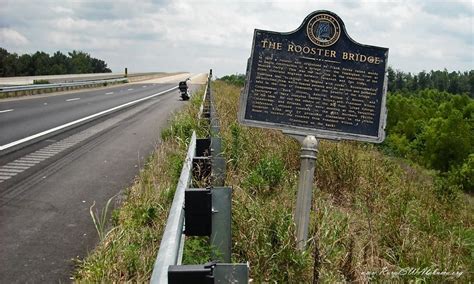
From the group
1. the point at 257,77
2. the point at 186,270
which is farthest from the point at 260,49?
the point at 186,270

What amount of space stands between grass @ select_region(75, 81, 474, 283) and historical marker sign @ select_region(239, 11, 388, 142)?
88 centimetres

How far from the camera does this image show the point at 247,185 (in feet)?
19.5

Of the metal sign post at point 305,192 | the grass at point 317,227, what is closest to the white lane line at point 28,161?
the grass at point 317,227

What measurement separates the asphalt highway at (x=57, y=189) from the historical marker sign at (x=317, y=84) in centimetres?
217

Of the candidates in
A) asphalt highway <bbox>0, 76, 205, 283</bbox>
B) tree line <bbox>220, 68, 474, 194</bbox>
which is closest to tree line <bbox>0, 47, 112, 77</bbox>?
tree line <bbox>220, 68, 474, 194</bbox>

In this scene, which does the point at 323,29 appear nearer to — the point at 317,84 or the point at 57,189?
the point at 317,84

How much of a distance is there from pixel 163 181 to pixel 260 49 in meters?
2.47

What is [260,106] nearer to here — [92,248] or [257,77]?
[257,77]

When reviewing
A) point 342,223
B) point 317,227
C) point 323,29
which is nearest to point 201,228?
point 317,227

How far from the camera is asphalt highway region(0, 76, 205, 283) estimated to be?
4418 mm

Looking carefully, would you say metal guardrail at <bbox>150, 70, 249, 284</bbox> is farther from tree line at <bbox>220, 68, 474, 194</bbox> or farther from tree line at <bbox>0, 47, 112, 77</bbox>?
tree line at <bbox>0, 47, 112, 77</bbox>

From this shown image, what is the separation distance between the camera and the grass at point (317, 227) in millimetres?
3818

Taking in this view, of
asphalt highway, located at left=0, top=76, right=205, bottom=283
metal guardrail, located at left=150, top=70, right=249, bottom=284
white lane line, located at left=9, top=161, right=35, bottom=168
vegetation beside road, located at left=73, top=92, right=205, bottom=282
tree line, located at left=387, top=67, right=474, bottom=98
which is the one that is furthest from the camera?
tree line, located at left=387, top=67, right=474, bottom=98

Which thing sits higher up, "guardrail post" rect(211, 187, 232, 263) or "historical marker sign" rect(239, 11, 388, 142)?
"historical marker sign" rect(239, 11, 388, 142)
